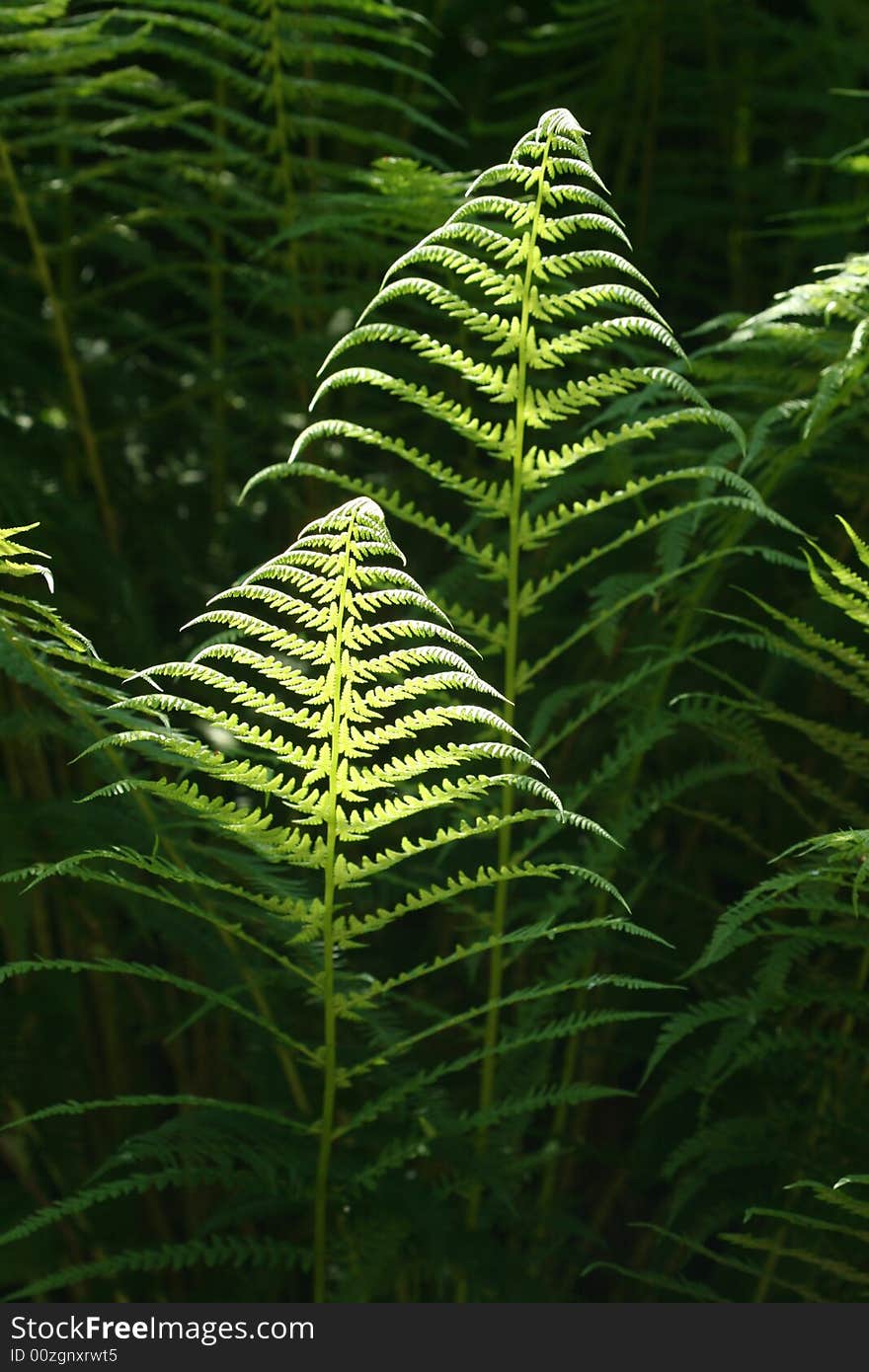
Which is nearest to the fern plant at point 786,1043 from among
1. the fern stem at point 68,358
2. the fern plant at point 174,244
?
the fern plant at point 174,244

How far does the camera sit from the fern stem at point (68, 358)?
1.14 meters

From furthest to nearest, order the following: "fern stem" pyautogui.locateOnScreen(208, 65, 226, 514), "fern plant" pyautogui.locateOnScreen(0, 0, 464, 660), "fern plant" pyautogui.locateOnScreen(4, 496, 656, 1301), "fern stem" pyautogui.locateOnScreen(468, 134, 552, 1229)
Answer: "fern stem" pyautogui.locateOnScreen(208, 65, 226, 514) < "fern plant" pyautogui.locateOnScreen(0, 0, 464, 660) < "fern stem" pyautogui.locateOnScreen(468, 134, 552, 1229) < "fern plant" pyautogui.locateOnScreen(4, 496, 656, 1301)

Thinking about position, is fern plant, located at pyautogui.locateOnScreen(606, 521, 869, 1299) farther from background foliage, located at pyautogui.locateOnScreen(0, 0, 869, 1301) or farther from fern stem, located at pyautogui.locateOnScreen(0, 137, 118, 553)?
fern stem, located at pyautogui.locateOnScreen(0, 137, 118, 553)

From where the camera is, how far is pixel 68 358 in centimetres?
121

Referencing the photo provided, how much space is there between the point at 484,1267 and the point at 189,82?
1187 millimetres

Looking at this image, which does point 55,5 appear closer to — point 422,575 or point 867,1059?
point 422,575

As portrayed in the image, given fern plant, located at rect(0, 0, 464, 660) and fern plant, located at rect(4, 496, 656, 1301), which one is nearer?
fern plant, located at rect(4, 496, 656, 1301)

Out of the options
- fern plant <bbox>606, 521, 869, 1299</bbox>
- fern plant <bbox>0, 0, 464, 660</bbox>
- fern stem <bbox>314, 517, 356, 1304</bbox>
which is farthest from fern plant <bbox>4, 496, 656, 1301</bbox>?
fern plant <bbox>0, 0, 464, 660</bbox>

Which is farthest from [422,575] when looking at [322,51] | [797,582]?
[322,51]

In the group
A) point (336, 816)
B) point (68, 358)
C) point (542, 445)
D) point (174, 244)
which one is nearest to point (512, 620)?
point (336, 816)

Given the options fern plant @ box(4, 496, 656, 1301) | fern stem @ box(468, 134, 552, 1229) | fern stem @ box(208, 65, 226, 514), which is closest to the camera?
fern plant @ box(4, 496, 656, 1301)

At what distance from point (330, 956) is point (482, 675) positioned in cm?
49

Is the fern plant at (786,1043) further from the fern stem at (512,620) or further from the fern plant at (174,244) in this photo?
the fern plant at (174,244)

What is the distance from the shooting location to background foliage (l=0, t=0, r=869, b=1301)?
0.82m
